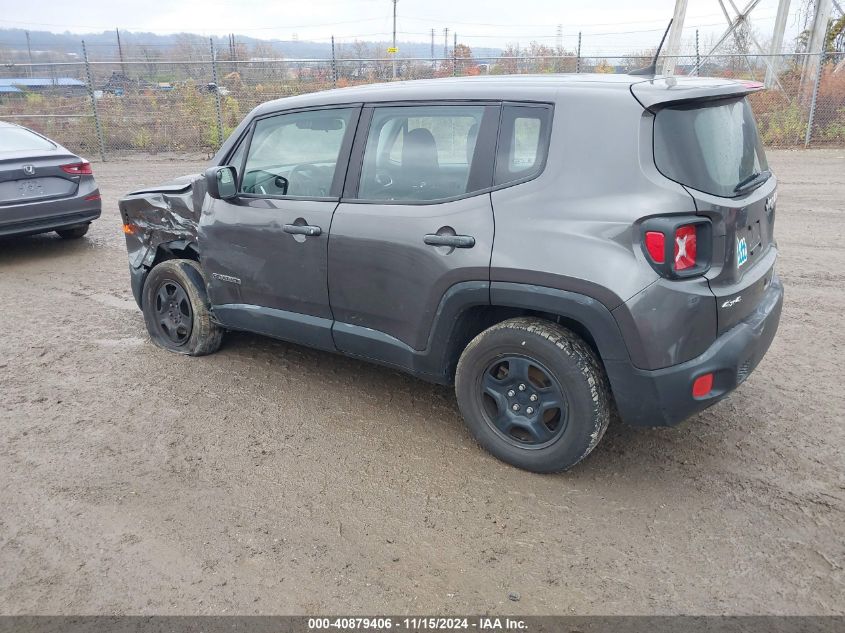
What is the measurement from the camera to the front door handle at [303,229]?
394cm

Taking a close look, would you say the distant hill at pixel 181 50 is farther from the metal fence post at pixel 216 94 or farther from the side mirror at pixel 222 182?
the side mirror at pixel 222 182

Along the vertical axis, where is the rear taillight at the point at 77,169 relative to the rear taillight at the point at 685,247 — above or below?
below

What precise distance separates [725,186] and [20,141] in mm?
7792

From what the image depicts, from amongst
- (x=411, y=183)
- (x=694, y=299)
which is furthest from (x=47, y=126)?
(x=694, y=299)

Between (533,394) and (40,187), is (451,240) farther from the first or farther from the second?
(40,187)

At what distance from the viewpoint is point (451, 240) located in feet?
11.2

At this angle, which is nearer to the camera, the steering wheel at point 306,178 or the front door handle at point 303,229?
the front door handle at point 303,229

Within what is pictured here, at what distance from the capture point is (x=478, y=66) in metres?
19.0

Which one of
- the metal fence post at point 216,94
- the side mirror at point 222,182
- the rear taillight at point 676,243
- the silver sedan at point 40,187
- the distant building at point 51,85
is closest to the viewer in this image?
the rear taillight at point 676,243

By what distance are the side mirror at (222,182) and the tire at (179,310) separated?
31.3 inches

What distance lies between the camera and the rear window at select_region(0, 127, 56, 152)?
25.8ft

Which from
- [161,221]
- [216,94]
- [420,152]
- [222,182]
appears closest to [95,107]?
[216,94]

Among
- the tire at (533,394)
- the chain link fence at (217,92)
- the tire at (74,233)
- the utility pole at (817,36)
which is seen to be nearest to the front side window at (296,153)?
the tire at (533,394)

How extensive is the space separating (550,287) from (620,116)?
792 mm
